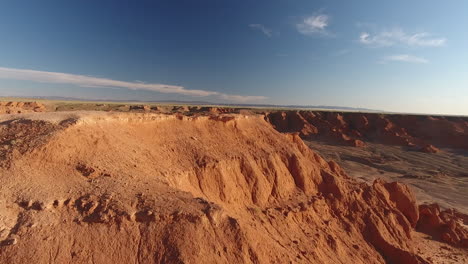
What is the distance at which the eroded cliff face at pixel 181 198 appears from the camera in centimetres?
663

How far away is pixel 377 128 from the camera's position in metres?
60.7

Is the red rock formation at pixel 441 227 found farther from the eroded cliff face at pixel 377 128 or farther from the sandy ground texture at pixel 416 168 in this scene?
the eroded cliff face at pixel 377 128

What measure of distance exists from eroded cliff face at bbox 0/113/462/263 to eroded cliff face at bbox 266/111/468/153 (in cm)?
4028

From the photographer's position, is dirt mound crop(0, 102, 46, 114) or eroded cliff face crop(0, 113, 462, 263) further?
dirt mound crop(0, 102, 46, 114)

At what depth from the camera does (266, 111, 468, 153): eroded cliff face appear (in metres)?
54.8

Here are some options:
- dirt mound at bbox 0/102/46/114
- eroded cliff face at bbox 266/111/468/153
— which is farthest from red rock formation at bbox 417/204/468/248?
eroded cliff face at bbox 266/111/468/153

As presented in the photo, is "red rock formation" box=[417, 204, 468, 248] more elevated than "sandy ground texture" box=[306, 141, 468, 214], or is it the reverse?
"red rock formation" box=[417, 204, 468, 248]

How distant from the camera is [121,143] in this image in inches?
409

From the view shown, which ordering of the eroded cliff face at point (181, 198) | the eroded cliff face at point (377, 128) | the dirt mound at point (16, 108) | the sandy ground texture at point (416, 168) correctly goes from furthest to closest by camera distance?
the eroded cliff face at point (377, 128) → the sandy ground texture at point (416, 168) → the dirt mound at point (16, 108) → the eroded cliff face at point (181, 198)

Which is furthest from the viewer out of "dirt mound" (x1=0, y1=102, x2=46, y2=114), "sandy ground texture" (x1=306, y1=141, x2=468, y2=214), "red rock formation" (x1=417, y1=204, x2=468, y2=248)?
"sandy ground texture" (x1=306, y1=141, x2=468, y2=214)

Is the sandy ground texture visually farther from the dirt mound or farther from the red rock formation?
the dirt mound

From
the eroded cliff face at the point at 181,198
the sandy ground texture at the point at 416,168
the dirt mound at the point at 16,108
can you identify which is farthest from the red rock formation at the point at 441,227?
the dirt mound at the point at 16,108

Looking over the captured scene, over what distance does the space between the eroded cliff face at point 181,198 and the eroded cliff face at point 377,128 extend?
132ft

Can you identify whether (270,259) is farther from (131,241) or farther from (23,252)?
(23,252)
